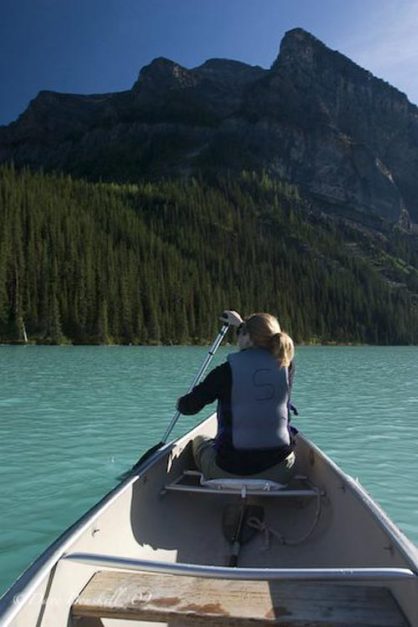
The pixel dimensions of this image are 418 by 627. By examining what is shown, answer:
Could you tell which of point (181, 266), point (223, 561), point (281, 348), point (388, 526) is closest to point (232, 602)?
point (388, 526)

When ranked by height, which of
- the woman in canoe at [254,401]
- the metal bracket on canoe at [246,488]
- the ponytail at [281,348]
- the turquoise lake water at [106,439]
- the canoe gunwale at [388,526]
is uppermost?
the ponytail at [281,348]

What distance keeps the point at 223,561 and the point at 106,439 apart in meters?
9.24

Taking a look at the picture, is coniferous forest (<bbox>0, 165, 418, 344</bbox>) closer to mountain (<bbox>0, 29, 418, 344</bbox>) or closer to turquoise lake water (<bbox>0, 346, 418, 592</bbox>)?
mountain (<bbox>0, 29, 418, 344</bbox>)

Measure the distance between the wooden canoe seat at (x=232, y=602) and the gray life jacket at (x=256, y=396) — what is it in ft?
9.00

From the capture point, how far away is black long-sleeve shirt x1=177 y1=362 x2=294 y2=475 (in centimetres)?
673

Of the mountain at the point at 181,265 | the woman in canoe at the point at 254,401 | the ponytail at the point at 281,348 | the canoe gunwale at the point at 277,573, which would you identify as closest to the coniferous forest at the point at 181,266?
the mountain at the point at 181,265

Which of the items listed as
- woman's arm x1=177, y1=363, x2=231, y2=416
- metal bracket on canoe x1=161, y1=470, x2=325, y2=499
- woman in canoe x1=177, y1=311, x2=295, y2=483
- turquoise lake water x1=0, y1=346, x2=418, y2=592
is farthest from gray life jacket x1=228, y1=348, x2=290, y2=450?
turquoise lake water x1=0, y1=346, x2=418, y2=592

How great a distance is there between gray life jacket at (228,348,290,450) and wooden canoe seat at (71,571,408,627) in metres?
2.74

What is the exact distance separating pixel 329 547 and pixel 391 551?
1.69 meters

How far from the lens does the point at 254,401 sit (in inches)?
263

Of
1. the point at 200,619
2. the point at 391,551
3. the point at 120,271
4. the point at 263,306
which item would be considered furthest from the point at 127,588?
the point at 263,306

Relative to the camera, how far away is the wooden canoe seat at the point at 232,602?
3523 mm

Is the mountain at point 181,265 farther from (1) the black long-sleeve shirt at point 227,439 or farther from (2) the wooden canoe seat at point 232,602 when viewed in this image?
(2) the wooden canoe seat at point 232,602

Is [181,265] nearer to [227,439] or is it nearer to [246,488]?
[227,439]
